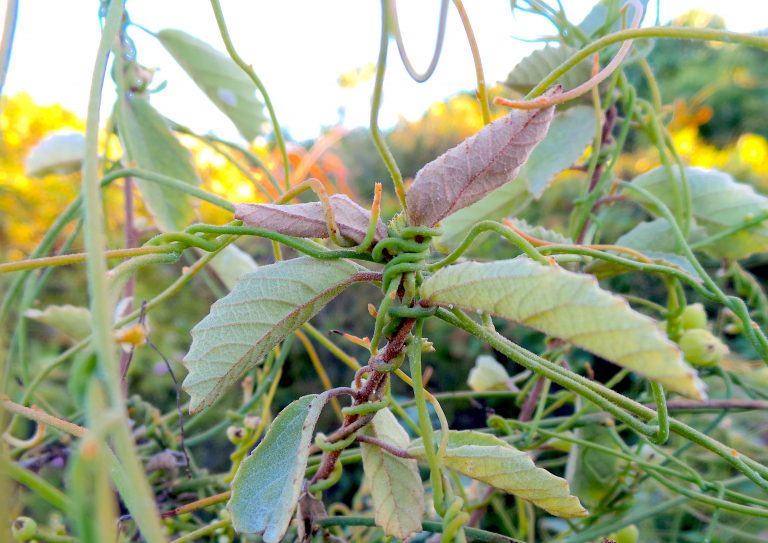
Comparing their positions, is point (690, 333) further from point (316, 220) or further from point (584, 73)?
point (316, 220)

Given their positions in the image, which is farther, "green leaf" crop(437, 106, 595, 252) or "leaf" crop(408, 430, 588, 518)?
"green leaf" crop(437, 106, 595, 252)

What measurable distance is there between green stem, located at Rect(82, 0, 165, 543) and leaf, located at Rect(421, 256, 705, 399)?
0.14m

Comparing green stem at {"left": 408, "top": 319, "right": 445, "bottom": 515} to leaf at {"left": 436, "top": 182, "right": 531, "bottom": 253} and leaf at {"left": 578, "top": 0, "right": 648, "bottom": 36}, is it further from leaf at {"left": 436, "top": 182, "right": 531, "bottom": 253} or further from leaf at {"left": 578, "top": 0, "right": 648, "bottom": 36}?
leaf at {"left": 578, "top": 0, "right": 648, "bottom": 36}

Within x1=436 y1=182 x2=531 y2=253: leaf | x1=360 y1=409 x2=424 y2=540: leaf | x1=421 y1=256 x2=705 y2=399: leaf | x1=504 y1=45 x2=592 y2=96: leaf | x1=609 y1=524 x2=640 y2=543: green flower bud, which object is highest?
x1=504 y1=45 x2=592 y2=96: leaf

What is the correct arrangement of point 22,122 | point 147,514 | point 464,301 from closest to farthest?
point 147,514 → point 464,301 → point 22,122

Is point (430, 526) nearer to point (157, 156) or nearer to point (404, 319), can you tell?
point (404, 319)

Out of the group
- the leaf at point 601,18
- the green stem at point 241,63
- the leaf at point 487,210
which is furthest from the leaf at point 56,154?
the leaf at point 601,18

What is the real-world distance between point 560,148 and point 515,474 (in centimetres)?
31

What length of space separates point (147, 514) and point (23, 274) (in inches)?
16.4

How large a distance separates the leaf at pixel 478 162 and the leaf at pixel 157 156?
31cm

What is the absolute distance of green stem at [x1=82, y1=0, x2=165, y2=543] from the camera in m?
0.16

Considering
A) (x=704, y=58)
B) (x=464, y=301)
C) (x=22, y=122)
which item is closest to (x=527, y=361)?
(x=464, y=301)

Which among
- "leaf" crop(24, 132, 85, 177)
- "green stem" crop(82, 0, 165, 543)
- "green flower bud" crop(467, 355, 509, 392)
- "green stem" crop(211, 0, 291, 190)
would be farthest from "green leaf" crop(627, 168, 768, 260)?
"leaf" crop(24, 132, 85, 177)

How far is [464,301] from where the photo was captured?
28 cm
